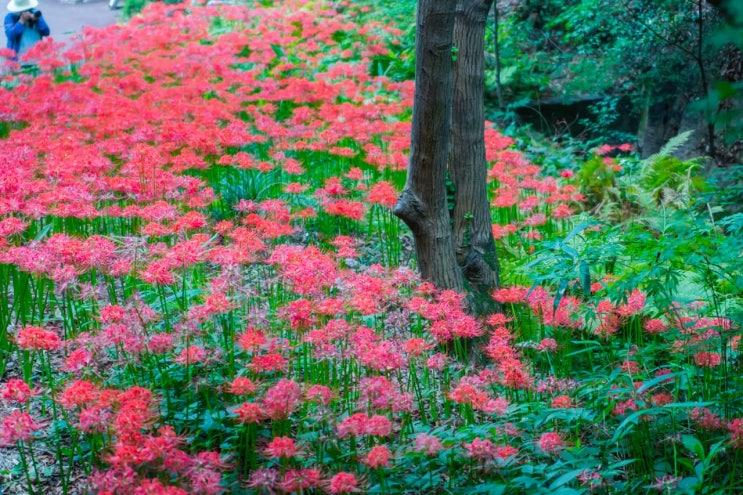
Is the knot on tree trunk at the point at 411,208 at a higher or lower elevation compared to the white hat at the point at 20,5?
lower

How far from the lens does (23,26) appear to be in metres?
10.5

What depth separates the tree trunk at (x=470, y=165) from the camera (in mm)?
4781

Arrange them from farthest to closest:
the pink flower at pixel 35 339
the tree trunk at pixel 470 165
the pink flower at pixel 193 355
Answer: the tree trunk at pixel 470 165 < the pink flower at pixel 193 355 < the pink flower at pixel 35 339

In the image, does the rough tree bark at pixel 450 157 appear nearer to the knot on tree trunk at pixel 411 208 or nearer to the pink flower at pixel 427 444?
the knot on tree trunk at pixel 411 208

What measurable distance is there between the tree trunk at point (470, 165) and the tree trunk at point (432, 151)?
0.22 m

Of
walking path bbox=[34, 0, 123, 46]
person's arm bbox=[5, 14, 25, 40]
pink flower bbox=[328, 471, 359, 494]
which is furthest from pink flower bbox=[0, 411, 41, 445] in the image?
walking path bbox=[34, 0, 123, 46]

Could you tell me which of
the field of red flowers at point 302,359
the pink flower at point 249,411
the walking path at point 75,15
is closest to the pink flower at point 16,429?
the field of red flowers at point 302,359

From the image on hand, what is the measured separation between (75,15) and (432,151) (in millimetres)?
17724

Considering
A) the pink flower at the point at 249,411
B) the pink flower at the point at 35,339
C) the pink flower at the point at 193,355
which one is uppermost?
the pink flower at the point at 35,339

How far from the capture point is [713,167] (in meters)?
7.70

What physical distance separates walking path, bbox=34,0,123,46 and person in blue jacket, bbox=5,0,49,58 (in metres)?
5.29

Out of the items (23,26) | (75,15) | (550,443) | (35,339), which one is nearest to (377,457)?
(550,443)

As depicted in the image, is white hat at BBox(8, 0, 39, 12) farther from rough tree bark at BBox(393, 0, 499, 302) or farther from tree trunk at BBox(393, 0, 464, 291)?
tree trunk at BBox(393, 0, 464, 291)

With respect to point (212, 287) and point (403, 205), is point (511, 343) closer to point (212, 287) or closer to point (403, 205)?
point (403, 205)
